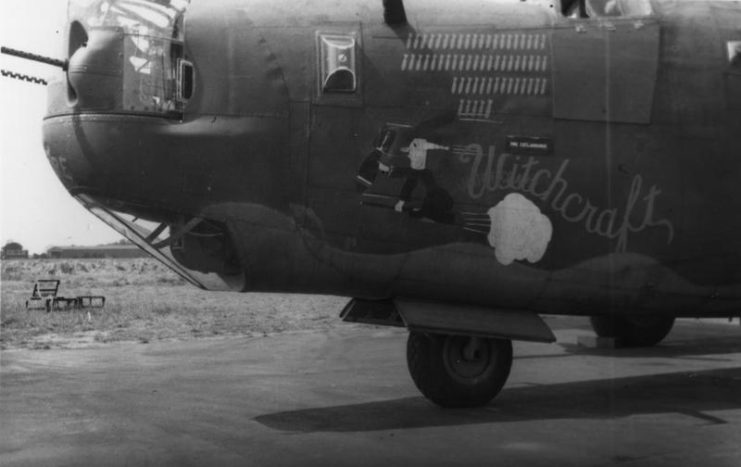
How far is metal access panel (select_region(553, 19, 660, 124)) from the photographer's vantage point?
916 cm

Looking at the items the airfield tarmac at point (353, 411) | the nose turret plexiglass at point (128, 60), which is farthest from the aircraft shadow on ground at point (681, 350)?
the nose turret plexiglass at point (128, 60)

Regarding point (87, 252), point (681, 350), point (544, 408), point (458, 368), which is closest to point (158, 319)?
point (681, 350)

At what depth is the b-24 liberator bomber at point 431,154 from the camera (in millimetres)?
8453

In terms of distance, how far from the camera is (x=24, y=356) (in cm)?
1600

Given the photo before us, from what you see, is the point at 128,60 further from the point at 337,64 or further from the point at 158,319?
the point at 158,319

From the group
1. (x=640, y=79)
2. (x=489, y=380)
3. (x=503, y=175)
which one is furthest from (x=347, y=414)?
(x=640, y=79)

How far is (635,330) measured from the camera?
15797 millimetres

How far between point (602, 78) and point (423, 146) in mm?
1950

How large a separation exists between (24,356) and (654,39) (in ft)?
38.5

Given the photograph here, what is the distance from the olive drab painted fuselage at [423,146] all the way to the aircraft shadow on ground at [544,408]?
1030 millimetres

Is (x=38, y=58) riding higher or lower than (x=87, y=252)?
higher

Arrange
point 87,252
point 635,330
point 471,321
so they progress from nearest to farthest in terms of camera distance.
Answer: point 471,321
point 635,330
point 87,252

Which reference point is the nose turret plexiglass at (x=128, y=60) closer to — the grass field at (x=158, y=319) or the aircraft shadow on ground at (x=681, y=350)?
the aircraft shadow on ground at (x=681, y=350)

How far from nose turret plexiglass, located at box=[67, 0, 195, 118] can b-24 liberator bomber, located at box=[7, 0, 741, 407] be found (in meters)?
0.02
